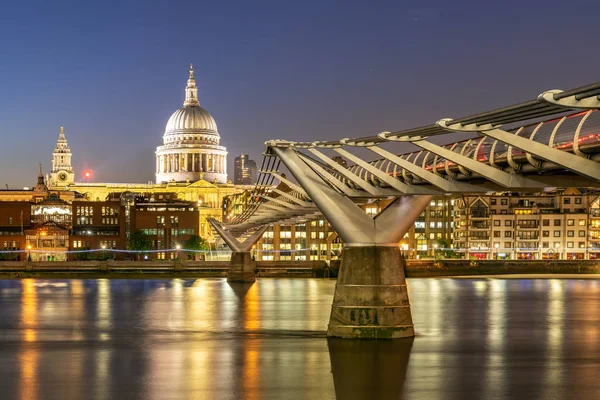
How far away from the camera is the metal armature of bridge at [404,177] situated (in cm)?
2448

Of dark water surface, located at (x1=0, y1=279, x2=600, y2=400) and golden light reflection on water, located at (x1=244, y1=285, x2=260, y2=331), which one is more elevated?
golden light reflection on water, located at (x1=244, y1=285, x2=260, y2=331)

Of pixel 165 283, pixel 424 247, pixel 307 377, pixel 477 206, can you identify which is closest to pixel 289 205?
pixel 307 377

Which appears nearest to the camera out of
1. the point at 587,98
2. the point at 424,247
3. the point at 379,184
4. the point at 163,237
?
the point at 587,98

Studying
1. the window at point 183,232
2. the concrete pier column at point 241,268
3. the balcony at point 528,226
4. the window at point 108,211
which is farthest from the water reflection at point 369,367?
the window at point 108,211

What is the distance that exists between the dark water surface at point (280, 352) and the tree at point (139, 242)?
73.8m

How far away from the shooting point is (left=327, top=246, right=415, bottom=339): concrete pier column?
35719 millimetres

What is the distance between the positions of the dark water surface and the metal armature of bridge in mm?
1484

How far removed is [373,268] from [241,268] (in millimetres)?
59277

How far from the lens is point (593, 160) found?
2425cm

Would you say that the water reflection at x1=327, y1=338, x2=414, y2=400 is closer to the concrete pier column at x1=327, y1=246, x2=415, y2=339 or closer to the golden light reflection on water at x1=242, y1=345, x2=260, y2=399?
the concrete pier column at x1=327, y1=246, x2=415, y2=339

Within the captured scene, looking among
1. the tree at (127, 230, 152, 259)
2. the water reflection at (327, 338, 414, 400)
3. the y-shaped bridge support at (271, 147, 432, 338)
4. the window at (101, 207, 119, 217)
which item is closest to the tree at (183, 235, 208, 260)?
the tree at (127, 230, 152, 259)

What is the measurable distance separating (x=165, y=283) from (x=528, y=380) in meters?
69.9

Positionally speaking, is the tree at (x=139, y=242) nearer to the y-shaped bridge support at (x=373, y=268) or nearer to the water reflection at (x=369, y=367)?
the y-shaped bridge support at (x=373, y=268)

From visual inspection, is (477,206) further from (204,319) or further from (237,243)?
(204,319)
